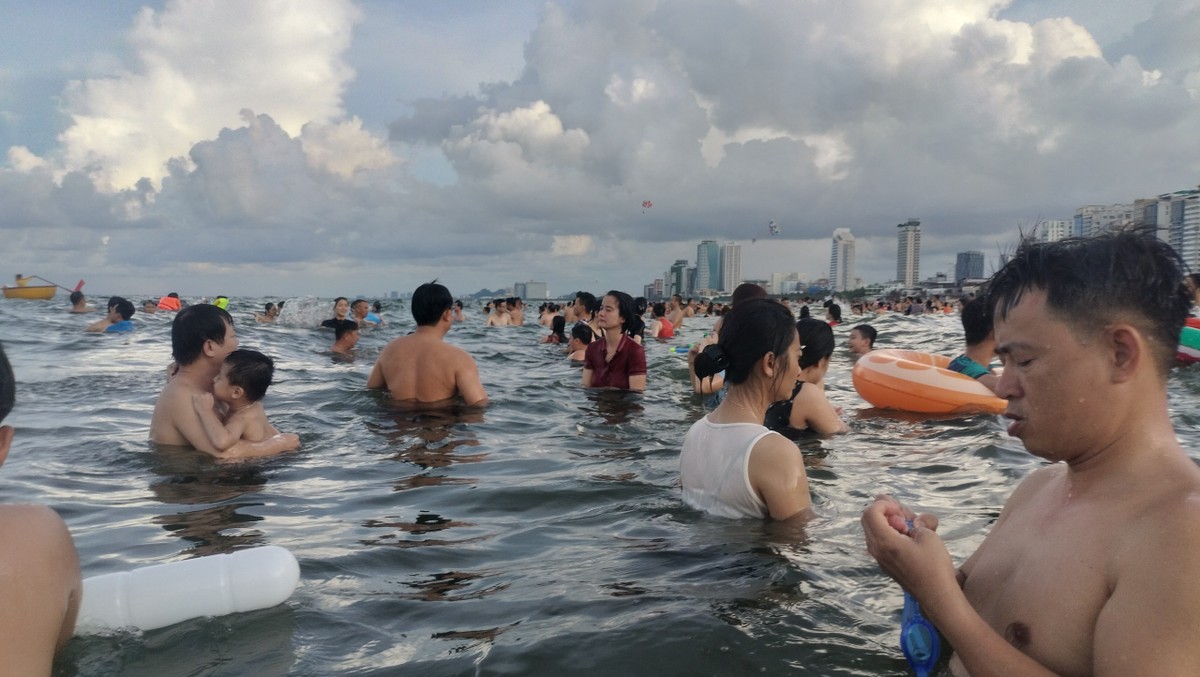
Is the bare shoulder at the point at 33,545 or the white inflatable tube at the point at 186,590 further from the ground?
the bare shoulder at the point at 33,545

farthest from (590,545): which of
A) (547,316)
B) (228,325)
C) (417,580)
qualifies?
(547,316)

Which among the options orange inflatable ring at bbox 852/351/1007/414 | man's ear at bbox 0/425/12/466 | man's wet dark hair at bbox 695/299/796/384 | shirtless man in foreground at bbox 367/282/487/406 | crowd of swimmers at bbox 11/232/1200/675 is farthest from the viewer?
shirtless man in foreground at bbox 367/282/487/406

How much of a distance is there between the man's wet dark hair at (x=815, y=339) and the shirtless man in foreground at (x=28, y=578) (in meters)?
5.44

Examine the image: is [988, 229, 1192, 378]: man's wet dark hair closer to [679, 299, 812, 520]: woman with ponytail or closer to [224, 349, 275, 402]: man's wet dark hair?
[679, 299, 812, 520]: woman with ponytail

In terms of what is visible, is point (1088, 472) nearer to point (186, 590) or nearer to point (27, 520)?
point (27, 520)

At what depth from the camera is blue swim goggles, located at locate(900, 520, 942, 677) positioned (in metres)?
2.19

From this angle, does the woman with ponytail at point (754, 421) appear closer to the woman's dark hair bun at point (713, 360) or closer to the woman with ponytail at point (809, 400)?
the woman's dark hair bun at point (713, 360)

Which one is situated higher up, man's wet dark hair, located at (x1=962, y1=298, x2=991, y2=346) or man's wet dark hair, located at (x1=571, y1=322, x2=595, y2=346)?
man's wet dark hair, located at (x1=962, y1=298, x2=991, y2=346)

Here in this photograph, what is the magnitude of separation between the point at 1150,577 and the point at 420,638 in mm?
2412

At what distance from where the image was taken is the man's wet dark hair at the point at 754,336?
4008 millimetres

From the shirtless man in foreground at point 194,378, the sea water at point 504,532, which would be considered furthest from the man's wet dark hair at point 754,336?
the shirtless man in foreground at point 194,378

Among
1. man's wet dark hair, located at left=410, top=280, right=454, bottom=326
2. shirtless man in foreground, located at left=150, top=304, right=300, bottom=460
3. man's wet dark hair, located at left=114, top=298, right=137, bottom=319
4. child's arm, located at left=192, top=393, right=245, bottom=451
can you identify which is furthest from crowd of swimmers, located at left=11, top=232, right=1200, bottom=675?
man's wet dark hair, located at left=114, top=298, right=137, bottom=319

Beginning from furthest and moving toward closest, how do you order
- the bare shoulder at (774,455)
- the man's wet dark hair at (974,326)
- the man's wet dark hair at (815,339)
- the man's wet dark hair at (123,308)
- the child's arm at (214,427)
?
the man's wet dark hair at (123,308) → the man's wet dark hair at (974,326) → the man's wet dark hair at (815,339) → the child's arm at (214,427) → the bare shoulder at (774,455)

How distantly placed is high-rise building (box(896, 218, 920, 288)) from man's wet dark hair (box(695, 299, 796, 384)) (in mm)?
134345
